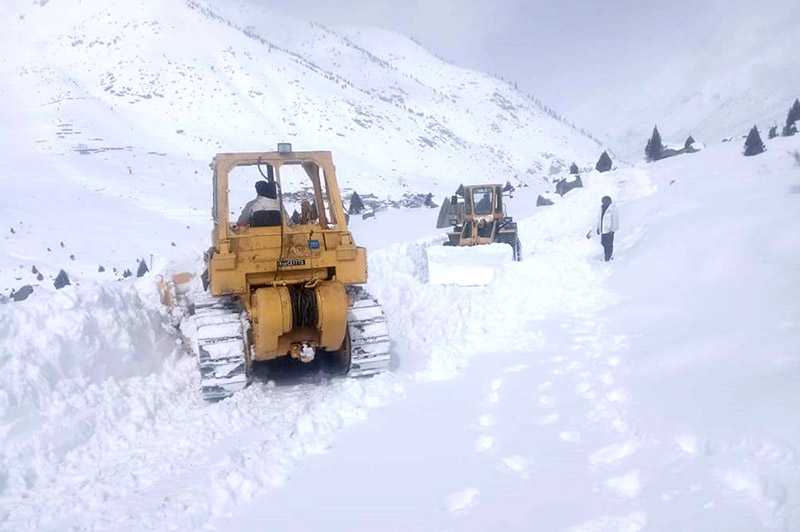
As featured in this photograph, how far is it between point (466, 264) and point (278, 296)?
681 cm

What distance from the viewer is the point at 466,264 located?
12.9 metres

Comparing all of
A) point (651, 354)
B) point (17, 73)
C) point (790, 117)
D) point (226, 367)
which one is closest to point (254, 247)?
point (226, 367)

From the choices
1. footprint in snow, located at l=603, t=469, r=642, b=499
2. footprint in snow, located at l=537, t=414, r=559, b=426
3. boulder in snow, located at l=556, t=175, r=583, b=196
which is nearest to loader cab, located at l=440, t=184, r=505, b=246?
footprint in snow, located at l=537, t=414, r=559, b=426

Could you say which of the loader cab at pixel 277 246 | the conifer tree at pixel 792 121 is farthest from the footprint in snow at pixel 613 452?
the conifer tree at pixel 792 121

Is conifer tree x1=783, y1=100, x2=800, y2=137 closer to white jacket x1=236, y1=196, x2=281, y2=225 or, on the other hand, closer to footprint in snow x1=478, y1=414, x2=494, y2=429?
white jacket x1=236, y1=196, x2=281, y2=225

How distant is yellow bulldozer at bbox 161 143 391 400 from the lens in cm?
654

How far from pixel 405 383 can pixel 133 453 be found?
277 centimetres

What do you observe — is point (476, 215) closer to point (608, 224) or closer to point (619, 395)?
point (608, 224)

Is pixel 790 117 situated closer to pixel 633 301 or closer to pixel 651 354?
pixel 633 301

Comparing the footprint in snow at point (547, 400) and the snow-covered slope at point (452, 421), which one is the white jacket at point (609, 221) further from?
the footprint in snow at point (547, 400)

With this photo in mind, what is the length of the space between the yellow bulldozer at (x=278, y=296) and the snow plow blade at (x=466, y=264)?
17.0ft

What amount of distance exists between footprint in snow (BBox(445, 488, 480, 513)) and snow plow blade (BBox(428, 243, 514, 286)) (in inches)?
324

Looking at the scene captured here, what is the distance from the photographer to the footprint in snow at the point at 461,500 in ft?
13.7

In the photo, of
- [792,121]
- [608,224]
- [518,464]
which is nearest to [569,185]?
[792,121]
